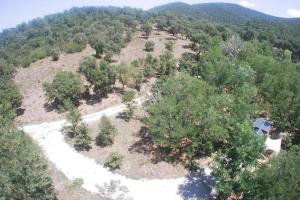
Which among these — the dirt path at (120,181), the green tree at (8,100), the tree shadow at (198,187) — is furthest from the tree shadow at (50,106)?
the tree shadow at (198,187)

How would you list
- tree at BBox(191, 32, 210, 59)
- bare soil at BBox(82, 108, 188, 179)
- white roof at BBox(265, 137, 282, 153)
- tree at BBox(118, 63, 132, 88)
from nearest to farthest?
bare soil at BBox(82, 108, 188, 179) → white roof at BBox(265, 137, 282, 153) → tree at BBox(118, 63, 132, 88) → tree at BBox(191, 32, 210, 59)

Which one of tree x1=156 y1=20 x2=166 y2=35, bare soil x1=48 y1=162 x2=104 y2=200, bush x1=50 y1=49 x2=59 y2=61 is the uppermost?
tree x1=156 y1=20 x2=166 y2=35

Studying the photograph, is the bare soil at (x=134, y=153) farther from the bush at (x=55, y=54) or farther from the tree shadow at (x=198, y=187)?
the bush at (x=55, y=54)

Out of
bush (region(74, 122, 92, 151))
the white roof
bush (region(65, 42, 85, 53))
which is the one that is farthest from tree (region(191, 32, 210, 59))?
bush (region(74, 122, 92, 151))

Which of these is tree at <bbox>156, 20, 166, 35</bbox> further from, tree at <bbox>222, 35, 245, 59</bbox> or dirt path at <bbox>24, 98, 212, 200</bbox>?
dirt path at <bbox>24, 98, 212, 200</bbox>

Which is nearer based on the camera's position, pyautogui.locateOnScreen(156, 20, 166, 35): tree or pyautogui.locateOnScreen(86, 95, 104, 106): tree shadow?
pyautogui.locateOnScreen(86, 95, 104, 106): tree shadow

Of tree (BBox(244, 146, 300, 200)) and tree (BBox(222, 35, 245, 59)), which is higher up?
tree (BBox(222, 35, 245, 59))

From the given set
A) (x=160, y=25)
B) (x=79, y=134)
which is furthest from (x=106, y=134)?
(x=160, y=25)
